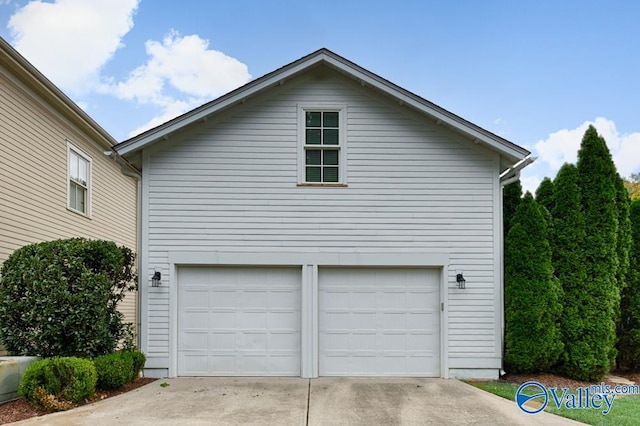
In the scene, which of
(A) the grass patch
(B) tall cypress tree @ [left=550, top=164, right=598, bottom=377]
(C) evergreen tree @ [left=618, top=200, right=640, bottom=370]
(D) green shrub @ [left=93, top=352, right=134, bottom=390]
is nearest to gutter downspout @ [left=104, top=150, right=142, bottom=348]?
(D) green shrub @ [left=93, top=352, right=134, bottom=390]

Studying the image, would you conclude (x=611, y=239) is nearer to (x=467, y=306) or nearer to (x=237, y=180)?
(x=467, y=306)

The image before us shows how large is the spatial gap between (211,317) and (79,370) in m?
2.47

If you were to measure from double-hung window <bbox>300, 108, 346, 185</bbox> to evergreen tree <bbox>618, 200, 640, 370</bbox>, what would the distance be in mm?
5816

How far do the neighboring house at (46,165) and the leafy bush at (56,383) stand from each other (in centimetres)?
299

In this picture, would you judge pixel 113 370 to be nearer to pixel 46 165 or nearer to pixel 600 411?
pixel 46 165

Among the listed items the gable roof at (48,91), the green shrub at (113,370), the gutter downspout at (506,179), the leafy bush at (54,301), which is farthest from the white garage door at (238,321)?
the gable roof at (48,91)

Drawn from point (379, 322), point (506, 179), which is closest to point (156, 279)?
point (379, 322)

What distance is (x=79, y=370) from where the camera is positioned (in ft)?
20.4

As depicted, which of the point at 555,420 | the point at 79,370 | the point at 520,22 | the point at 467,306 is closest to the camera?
the point at 555,420

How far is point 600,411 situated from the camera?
629cm

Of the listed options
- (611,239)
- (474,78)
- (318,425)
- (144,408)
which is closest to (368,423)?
(318,425)

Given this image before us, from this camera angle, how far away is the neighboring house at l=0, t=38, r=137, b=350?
8.34 metres

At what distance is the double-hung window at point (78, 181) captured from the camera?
10838 mm

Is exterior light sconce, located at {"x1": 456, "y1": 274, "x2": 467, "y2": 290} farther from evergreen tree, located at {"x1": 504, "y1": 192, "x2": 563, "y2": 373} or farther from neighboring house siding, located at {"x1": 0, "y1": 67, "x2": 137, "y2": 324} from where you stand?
neighboring house siding, located at {"x1": 0, "y1": 67, "x2": 137, "y2": 324}
